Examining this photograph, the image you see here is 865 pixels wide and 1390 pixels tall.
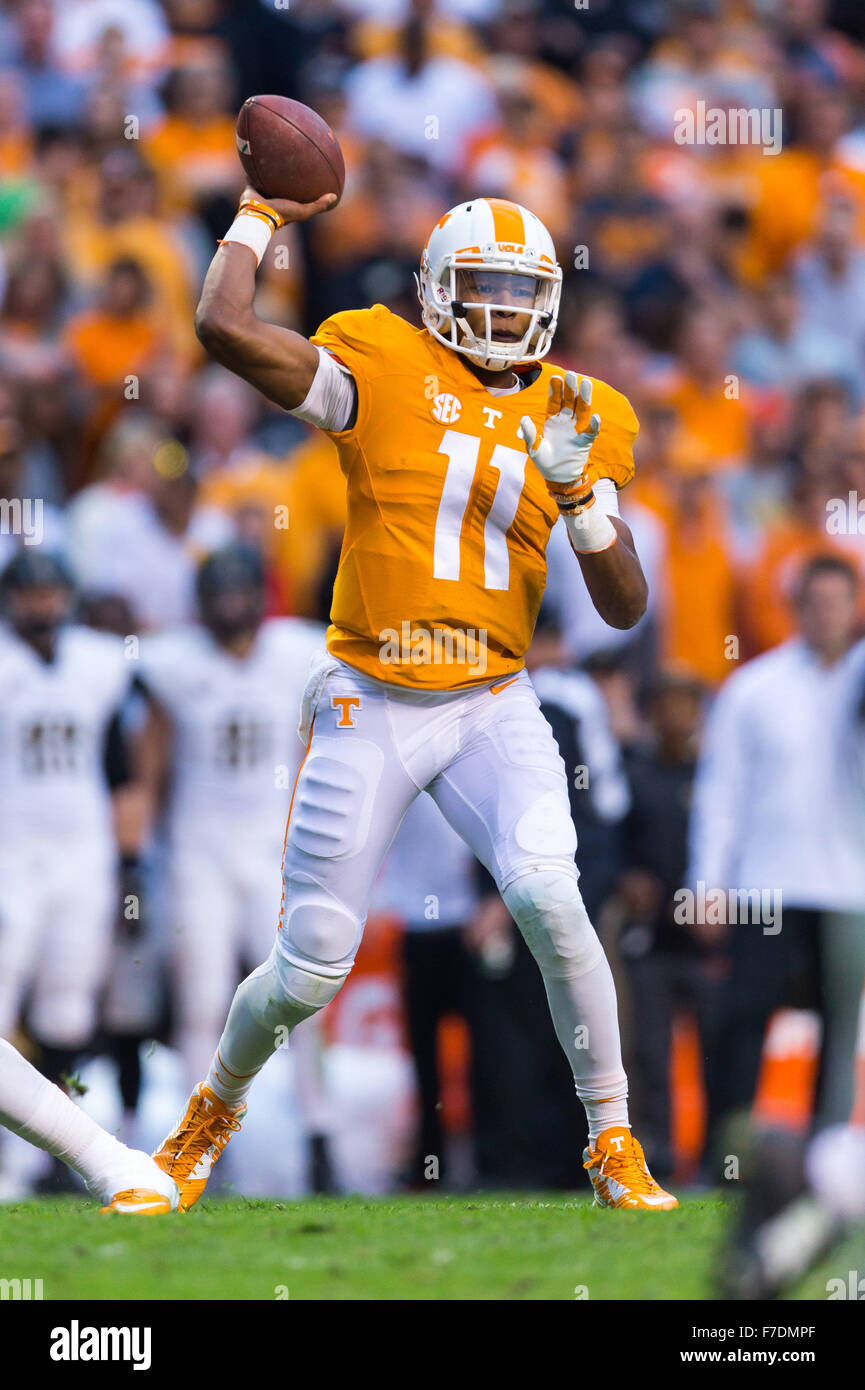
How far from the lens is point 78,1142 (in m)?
4.46

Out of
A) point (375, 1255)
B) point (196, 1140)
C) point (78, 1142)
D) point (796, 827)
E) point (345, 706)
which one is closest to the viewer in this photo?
point (375, 1255)

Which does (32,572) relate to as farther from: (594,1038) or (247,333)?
(594,1038)

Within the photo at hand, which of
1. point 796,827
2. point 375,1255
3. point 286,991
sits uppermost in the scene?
point 796,827

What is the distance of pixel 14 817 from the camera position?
721cm

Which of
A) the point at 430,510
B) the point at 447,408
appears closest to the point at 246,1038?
the point at 430,510

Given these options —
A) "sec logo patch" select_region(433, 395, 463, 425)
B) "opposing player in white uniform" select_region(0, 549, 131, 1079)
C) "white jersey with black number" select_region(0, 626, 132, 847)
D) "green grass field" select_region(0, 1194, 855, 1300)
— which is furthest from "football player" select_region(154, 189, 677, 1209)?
"white jersey with black number" select_region(0, 626, 132, 847)

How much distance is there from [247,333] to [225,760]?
3121 mm

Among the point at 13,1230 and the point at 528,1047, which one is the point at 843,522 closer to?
the point at 528,1047

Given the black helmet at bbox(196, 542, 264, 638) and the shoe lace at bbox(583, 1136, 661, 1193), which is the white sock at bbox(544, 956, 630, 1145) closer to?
the shoe lace at bbox(583, 1136, 661, 1193)

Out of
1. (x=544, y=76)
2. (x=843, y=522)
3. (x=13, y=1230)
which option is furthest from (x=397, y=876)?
(x=544, y=76)

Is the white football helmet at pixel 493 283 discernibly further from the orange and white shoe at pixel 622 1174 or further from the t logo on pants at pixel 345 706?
the orange and white shoe at pixel 622 1174

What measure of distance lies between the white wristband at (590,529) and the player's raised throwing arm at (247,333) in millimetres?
656

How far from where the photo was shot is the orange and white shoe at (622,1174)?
4773mm

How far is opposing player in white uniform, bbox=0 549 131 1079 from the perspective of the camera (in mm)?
7148
